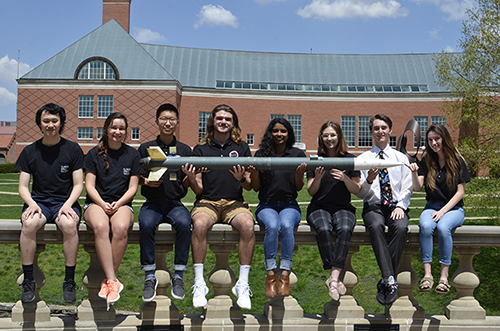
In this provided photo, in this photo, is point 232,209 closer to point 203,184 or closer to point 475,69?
point 203,184

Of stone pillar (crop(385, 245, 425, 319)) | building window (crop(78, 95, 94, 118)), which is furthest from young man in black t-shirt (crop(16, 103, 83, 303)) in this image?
building window (crop(78, 95, 94, 118))

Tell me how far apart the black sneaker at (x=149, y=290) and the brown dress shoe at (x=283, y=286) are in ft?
3.91

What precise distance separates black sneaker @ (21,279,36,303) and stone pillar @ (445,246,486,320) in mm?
4071

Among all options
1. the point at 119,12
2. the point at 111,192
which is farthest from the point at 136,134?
the point at 111,192

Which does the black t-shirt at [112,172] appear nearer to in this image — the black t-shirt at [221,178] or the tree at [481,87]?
the black t-shirt at [221,178]

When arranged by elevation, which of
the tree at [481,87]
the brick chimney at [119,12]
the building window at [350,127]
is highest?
the brick chimney at [119,12]

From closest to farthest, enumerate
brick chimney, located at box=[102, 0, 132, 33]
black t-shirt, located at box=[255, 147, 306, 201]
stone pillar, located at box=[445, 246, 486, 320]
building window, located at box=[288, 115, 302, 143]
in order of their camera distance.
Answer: stone pillar, located at box=[445, 246, 486, 320]
black t-shirt, located at box=[255, 147, 306, 201]
brick chimney, located at box=[102, 0, 132, 33]
building window, located at box=[288, 115, 302, 143]

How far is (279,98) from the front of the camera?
5250 centimetres

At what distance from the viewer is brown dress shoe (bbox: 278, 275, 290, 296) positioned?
13.8 ft

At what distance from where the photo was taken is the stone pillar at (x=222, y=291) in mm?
4266

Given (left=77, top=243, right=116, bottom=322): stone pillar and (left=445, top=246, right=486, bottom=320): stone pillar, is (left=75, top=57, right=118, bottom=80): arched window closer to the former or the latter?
(left=77, top=243, right=116, bottom=322): stone pillar

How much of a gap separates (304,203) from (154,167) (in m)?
18.0

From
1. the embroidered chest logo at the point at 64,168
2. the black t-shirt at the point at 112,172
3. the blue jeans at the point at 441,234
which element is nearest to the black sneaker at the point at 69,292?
the black t-shirt at the point at 112,172

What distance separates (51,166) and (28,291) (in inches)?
51.0
